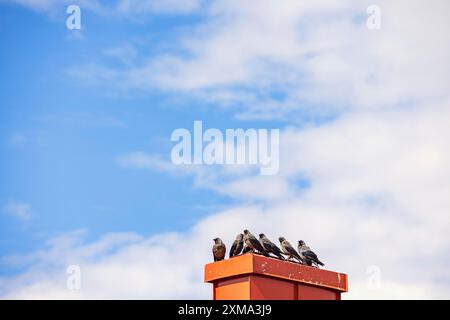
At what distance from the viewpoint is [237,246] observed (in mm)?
25516

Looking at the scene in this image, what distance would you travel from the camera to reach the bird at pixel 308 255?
86.2 ft

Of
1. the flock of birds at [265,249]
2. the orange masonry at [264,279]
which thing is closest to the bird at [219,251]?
the flock of birds at [265,249]

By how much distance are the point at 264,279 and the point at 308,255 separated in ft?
9.95

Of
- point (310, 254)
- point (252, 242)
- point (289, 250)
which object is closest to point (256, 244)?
point (252, 242)

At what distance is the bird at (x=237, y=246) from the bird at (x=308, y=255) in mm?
1767

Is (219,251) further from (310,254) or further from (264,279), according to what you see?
(264,279)

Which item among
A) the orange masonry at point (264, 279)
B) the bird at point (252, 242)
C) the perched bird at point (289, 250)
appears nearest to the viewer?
the orange masonry at point (264, 279)

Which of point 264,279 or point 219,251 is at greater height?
point 219,251

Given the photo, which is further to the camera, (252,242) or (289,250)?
(289,250)

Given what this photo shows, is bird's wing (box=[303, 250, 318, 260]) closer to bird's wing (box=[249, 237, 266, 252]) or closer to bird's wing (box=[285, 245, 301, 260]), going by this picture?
bird's wing (box=[285, 245, 301, 260])

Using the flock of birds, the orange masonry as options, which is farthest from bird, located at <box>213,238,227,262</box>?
the orange masonry

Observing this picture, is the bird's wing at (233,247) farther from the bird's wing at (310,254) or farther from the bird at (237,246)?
the bird's wing at (310,254)

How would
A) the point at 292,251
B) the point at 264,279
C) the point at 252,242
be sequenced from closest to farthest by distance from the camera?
the point at 264,279, the point at 252,242, the point at 292,251
